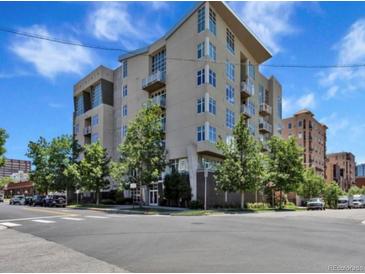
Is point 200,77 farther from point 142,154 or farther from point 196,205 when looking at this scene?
point 196,205

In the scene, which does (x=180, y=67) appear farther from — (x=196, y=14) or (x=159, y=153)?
(x=159, y=153)

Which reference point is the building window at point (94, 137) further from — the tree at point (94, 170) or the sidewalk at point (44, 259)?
the sidewalk at point (44, 259)

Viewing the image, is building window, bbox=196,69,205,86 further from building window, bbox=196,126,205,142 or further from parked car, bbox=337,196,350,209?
parked car, bbox=337,196,350,209

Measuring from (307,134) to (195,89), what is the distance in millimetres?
72073

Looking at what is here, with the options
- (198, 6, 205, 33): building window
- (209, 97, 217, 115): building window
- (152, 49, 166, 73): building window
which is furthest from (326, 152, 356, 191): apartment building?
(198, 6, 205, 33): building window

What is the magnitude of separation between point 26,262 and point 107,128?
51.8 meters

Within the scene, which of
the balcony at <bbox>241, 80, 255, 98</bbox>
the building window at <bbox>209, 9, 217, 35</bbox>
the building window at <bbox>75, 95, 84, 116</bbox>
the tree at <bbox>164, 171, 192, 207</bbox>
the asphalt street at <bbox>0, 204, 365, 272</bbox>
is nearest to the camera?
the asphalt street at <bbox>0, 204, 365, 272</bbox>

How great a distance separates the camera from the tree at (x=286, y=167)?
153 ft

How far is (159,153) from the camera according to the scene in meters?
40.1

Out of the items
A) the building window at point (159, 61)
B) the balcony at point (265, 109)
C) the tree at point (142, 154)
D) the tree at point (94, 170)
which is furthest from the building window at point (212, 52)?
the balcony at point (265, 109)

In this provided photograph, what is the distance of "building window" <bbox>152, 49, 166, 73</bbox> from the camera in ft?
164

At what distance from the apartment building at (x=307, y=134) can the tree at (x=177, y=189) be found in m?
68.6

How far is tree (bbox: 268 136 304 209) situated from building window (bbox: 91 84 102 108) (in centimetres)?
2874

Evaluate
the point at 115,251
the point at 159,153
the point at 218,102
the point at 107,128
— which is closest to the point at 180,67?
the point at 218,102
